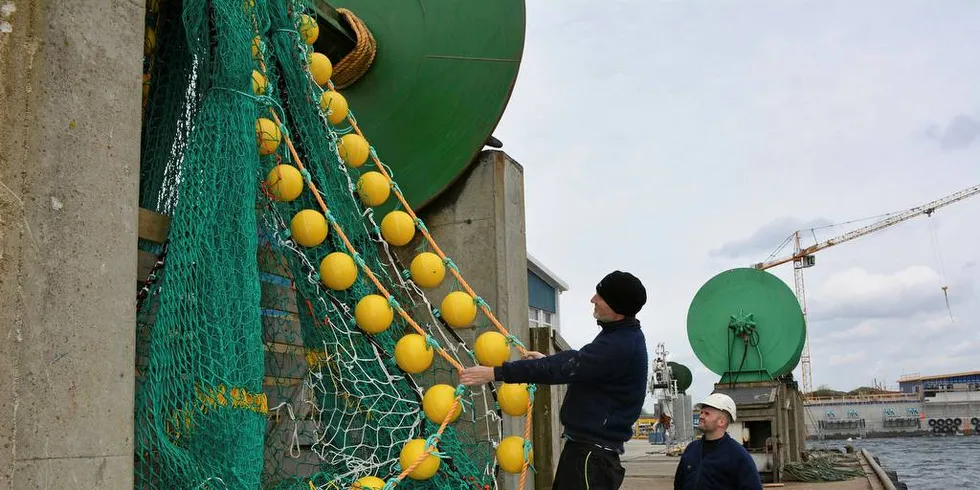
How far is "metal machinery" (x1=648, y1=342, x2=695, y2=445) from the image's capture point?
129 feet

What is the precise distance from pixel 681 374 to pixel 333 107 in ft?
130

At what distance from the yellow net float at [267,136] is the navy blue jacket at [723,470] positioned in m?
2.96

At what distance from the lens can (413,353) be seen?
4.84 meters

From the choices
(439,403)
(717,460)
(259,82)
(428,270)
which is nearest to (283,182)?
(259,82)

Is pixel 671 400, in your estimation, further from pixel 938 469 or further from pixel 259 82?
pixel 259 82

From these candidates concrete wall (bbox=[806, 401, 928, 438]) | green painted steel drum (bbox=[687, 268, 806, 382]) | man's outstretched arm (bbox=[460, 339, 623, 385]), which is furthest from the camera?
concrete wall (bbox=[806, 401, 928, 438])

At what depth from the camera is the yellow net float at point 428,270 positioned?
536 cm

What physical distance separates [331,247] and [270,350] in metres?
0.88

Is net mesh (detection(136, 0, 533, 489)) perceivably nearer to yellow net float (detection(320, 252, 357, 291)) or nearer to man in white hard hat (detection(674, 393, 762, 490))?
yellow net float (detection(320, 252, 357, 291))

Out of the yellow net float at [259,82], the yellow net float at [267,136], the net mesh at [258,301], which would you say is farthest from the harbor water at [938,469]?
the yellow net float at [259,82]

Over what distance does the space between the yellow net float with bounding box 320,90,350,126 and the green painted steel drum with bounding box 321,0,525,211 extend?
990 millimetres

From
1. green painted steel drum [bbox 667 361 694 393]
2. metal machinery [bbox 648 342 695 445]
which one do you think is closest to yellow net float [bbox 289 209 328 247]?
metal machinery [bbox 648 342 695 445]

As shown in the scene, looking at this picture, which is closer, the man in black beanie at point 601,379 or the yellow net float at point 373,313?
the man in black beanie at point 601,379

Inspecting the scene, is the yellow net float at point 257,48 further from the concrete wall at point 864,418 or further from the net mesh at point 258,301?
the concrete wall at point 864,418
